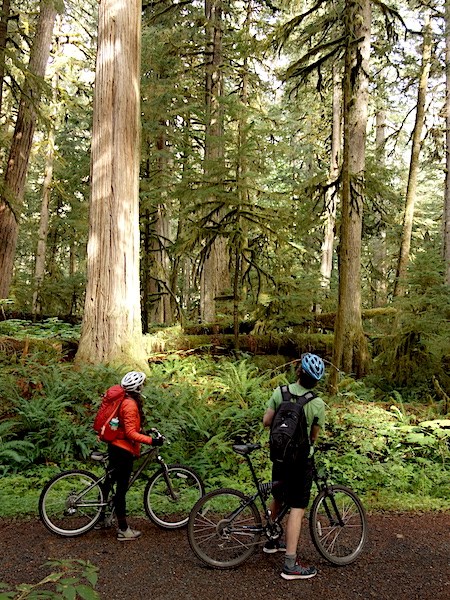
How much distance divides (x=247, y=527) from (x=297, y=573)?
0.55 meters

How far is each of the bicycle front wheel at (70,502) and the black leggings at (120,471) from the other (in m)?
0.25

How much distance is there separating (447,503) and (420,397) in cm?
431

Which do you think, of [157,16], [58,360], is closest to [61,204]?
[157,16]

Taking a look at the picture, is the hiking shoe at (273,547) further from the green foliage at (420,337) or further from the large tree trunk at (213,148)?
the large tree trunk at (213,148)

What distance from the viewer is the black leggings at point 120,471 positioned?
4.72 meters

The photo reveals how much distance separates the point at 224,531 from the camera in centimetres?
432

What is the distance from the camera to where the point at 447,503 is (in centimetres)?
646

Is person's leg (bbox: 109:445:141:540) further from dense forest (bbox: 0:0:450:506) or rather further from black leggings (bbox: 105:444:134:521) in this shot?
dense forest (bbox: 0:0:450:506)

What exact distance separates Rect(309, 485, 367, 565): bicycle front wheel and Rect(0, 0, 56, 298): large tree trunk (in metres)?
10.6

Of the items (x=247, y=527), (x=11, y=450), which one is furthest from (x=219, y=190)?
(x=247, y=527)

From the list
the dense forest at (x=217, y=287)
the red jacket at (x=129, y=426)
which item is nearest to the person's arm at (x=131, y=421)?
the red jacket at (x=129, y=426)

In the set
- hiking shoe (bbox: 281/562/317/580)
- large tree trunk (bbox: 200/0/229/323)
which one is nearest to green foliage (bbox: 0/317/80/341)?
large tree trunk (bbox: 200/0/229/323)

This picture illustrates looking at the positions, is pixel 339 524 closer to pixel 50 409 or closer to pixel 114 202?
pixel 50 409

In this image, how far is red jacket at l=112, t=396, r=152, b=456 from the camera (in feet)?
15.1
